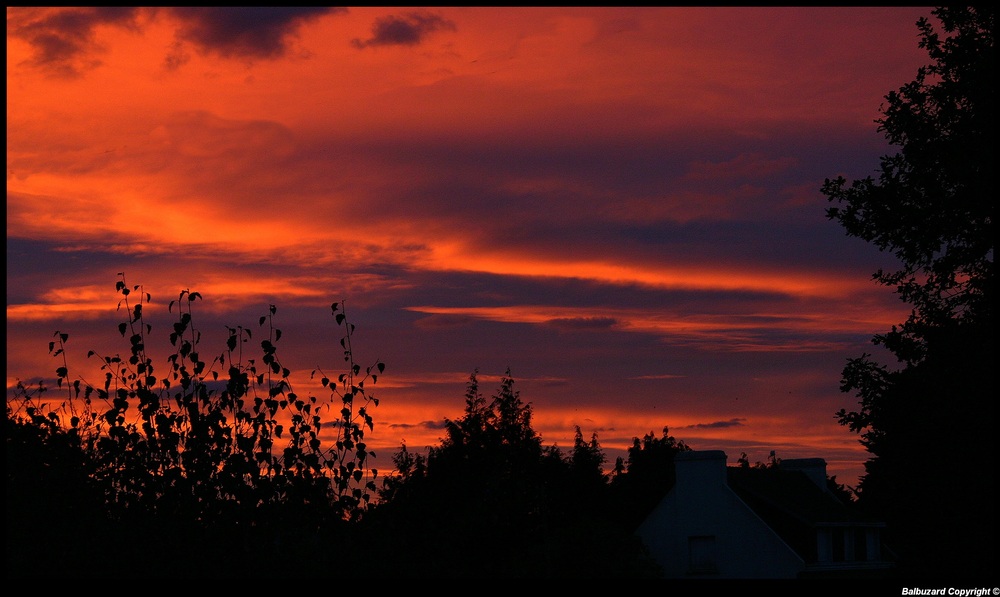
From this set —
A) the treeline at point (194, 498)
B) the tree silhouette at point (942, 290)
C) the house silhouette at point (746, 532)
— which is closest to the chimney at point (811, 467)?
the house silhouette at point (746, 532)

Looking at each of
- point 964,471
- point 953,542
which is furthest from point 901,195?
point 953,542

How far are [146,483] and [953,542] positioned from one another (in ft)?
73.4

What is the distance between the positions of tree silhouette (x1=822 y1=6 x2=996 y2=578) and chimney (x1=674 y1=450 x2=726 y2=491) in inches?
854

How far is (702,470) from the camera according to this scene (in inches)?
1969

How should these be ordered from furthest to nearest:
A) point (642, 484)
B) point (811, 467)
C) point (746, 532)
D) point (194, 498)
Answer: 1. point (642, 484)
2. point (811, 467)
3. point (746, 532)
4. point (194, 498)

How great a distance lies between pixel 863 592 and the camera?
7.31 meters

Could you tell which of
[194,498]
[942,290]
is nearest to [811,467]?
[942,290]

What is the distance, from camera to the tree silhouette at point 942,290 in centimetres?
2410

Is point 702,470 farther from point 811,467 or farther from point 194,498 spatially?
point 194,498

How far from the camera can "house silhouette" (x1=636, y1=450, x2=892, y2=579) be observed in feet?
155

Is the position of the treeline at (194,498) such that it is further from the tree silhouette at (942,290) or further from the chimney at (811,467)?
the chimney at (811,467)

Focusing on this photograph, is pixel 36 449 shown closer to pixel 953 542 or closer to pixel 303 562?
pixel 303 562

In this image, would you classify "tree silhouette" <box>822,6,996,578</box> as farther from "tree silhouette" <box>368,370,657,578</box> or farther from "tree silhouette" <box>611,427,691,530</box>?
"tree silhouette" <box>611,427,691,530</box>

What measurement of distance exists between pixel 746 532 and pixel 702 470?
377 cm
